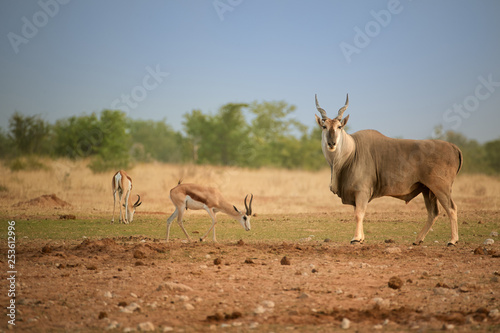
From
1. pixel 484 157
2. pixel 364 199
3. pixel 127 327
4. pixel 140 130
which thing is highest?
pixel 140 130

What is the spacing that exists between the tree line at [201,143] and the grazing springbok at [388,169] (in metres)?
20.8

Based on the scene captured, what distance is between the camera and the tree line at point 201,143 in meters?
33.4

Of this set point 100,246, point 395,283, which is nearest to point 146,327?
point 395,283

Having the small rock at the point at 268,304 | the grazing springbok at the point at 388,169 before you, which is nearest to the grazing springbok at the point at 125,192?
the grazing springbok at the point at 388,169

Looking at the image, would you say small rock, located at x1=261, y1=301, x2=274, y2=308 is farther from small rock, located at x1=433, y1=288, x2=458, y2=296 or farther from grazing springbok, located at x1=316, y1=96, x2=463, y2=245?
grazing springbok, located at x1=316, y1=96, x2=463, y2=245

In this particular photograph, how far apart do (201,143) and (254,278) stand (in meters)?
37.2

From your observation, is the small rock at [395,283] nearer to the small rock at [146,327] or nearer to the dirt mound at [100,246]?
the small rock at [146,327]

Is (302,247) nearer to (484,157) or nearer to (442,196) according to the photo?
(442,196)

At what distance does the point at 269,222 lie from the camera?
14719 millimetres

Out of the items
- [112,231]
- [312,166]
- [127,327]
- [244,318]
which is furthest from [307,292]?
[312,166]

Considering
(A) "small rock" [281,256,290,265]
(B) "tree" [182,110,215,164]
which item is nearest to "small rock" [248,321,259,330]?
(A) "small rock" [281,256,290,265]

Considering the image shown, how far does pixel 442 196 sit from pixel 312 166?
117ft

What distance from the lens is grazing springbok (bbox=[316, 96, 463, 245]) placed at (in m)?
10.3

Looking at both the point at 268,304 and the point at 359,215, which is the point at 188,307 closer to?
the point at 268,304
